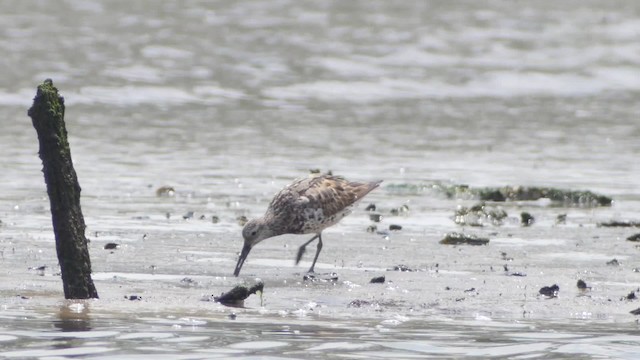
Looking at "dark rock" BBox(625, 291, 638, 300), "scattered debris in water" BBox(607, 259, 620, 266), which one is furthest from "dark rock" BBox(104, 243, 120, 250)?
"dark rock" BBox(625, 291, 638, 300)

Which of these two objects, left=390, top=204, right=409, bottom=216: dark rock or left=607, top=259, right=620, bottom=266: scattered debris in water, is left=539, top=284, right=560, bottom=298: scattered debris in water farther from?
left=390, top=204, right=409, bottom=216: dark rock

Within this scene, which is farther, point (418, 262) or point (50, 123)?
point (418, 262)

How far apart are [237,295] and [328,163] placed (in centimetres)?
905

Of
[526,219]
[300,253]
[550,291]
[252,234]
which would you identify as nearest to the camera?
[550,291]

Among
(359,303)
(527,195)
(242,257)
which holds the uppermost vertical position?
(527,195)

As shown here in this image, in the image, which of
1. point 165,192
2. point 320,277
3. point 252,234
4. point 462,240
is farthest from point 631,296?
point 165,192

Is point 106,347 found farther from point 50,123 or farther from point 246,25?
point 246,25

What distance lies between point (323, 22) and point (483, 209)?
1754 centimetres

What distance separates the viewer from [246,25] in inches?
1251

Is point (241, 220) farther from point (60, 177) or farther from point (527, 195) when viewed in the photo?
point (60, 177)

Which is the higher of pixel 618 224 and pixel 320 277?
pixel 618 224

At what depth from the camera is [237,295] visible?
35.7 ft

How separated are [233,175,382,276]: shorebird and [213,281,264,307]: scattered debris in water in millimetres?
1802

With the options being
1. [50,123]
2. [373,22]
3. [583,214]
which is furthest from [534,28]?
[50,123]
